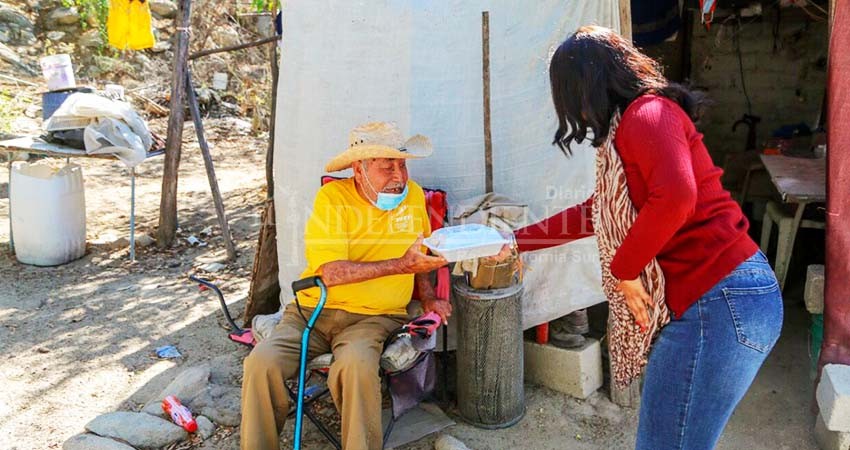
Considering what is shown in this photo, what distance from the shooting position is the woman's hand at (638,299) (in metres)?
2.05

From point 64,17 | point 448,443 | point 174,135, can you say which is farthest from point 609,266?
point 64,17

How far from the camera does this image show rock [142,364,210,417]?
12.2ft

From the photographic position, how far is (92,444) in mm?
3367

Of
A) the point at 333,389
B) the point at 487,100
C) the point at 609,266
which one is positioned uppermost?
the point at 487,100

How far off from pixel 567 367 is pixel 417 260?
1.31 metres

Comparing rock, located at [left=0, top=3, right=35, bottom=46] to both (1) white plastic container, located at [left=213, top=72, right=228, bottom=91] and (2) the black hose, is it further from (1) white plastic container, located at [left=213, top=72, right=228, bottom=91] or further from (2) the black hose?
(2) the black hose

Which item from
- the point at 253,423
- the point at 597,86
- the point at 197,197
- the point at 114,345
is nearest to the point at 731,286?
the point at 597,86

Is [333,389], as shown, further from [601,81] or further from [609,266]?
[601,81]

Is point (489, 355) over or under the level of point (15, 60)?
under

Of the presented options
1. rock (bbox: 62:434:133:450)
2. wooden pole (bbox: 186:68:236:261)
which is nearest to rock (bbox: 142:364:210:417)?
rock (bbox: 62:434:133:450)

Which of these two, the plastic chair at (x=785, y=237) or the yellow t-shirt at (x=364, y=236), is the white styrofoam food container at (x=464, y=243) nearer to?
the yellow t-shirt at (x=364, y=236)

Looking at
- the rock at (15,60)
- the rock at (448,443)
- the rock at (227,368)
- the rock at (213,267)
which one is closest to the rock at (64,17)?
the rock at (15,60)

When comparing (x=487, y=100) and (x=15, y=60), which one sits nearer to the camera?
(x=487, y=100)

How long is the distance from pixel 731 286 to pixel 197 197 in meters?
6.37
